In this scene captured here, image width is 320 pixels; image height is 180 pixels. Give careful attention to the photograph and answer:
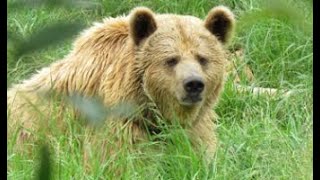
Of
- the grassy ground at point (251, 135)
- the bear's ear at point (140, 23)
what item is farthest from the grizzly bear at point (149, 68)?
the grassy ground at point (251, 135)

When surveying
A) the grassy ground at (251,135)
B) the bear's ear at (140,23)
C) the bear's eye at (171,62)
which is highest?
the bear's ear at (140,23)

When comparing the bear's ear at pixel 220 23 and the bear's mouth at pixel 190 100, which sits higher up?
the bear's ear at pixel 220 23

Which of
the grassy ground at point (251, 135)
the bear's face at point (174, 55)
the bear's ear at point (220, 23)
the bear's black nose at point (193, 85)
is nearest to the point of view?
the grassy ground at point (251, 135)

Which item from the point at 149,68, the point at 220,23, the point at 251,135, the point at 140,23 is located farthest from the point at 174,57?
the point at 251,135

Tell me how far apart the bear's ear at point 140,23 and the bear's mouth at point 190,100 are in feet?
1.37

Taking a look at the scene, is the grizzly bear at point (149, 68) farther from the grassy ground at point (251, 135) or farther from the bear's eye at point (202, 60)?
the grassy ground at point (251, 135)

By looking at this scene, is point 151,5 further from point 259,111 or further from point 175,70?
point 175,70

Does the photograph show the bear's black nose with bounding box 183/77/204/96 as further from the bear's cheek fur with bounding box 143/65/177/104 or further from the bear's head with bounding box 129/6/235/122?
the bear's cheek fur with bounding box 143/65/177/104

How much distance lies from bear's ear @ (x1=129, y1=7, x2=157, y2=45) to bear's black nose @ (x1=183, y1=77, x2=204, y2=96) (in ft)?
1.32

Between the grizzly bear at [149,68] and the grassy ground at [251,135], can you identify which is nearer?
the grassy ground at [251,135]

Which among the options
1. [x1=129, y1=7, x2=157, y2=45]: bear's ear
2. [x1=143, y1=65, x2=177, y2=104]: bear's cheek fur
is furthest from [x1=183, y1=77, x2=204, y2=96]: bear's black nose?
[x1=129, y1=7, x2=157, y2=45]: bear's ear

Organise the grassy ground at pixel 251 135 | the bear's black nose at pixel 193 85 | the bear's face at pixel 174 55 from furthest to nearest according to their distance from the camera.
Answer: the bear's face at pixel 174 55, the bear's black nose at pixel 193 85, the grassy ground at pixel 251 135

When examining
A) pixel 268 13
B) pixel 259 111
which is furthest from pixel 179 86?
pixel 268 13

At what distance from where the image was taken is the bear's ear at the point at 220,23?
495 centimetres
